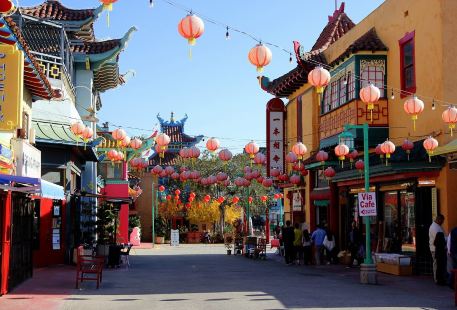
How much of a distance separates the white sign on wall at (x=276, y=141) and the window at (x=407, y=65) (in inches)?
427

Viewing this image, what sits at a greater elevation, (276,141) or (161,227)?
(276,141)

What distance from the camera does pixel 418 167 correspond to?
2088 cm

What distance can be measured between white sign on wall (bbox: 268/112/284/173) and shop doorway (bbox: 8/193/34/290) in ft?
50.8

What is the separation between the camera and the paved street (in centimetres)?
1459

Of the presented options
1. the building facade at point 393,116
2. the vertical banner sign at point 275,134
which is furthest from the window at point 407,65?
the vertical banner sign at point 275,134

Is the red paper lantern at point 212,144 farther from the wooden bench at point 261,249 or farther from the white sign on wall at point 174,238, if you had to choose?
the white sign on wall at point 174,238

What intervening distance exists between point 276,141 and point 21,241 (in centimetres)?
1738

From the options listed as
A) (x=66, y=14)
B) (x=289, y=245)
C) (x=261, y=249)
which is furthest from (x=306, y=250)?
(x=66, y=14)

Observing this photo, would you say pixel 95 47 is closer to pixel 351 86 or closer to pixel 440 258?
A: pixel 351 86

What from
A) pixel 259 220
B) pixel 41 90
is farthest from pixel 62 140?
pixel 259 220

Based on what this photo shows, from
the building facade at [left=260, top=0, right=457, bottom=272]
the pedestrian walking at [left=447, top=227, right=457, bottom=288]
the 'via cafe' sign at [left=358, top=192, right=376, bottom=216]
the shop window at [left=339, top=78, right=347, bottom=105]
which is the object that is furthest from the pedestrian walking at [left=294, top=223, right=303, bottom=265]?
the pedestrian walking at [left=447, top=227, right=457, bottom=288]

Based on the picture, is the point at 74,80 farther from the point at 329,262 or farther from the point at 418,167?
the point at 418,167

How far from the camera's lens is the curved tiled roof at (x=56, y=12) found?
32.9 metres

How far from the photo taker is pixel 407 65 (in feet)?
75.8
